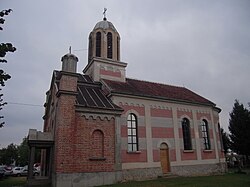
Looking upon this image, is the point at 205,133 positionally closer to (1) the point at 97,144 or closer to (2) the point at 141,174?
(2) the point at 141,174

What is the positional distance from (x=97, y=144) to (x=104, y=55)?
33.7ft

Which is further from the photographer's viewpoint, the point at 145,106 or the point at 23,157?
the point at 23,157

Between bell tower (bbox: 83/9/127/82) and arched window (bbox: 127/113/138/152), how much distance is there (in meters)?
5.34

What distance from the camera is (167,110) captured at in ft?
68.5

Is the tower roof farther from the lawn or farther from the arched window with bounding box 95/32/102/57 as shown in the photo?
the lawn

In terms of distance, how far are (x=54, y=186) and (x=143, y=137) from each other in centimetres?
797

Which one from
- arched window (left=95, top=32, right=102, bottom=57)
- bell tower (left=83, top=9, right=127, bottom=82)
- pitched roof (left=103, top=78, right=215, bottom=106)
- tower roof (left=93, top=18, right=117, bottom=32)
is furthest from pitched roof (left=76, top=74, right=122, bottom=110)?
tower roof (left=93, top=18, right=117, bottom=32)

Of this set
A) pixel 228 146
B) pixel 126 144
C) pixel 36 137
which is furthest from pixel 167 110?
pixel 228 146

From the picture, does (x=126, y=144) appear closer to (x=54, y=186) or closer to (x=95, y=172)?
(x=95, y=172)

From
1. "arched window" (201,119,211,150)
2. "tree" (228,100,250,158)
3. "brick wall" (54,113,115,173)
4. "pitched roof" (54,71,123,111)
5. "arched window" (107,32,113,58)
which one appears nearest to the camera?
"brick wall" (54,113,115,173)

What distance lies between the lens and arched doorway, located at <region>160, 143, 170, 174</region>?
62.6 ft

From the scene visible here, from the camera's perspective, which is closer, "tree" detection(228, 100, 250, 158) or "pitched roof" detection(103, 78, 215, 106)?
"pitched roof" detection(103, 78, 215, 106)

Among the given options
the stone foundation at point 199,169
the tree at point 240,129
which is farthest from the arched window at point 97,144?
the tree at point 240,129

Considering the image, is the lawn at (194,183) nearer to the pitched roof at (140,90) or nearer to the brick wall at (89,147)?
the brick wall at (89,147)
